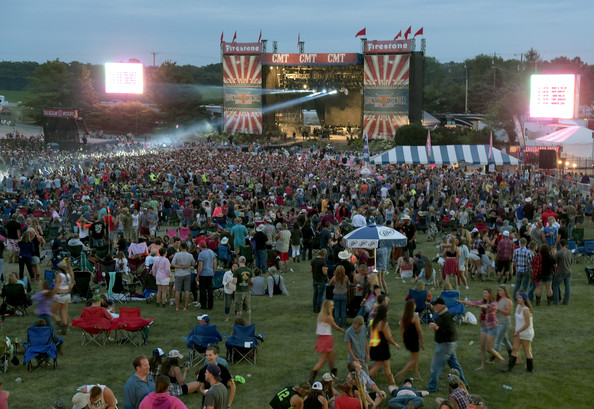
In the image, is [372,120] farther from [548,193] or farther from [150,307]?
[150,307]

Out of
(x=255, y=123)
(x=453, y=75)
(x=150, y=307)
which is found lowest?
(x=150, y=307)

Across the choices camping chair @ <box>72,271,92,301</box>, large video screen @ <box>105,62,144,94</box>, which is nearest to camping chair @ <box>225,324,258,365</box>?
camping chair @ <box>72,271,92,301</box>

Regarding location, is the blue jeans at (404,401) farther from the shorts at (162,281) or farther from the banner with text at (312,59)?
the banner with text at (312,59)

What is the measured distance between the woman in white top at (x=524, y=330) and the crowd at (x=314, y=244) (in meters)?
0.02

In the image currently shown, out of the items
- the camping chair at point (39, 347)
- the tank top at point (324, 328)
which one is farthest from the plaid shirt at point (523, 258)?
the camping chair at point (39, 347)

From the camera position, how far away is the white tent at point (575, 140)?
41.0m

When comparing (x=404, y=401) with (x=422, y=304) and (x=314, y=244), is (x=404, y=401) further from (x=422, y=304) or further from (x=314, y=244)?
(x=314, y=244)

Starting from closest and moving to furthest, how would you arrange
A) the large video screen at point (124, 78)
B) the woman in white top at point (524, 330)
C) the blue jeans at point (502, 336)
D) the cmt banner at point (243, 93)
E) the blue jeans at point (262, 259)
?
the woman in white top at point (524, 330)
the blue jeans at point (502, 336)
the blue jeans at point (262, 259)
the cmt banner at point (243, 93)
the large video screen at point (124, 78)

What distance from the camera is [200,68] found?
444 feet

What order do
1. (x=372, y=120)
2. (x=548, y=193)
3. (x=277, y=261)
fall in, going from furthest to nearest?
(x=372, y=120)
(x=548, y=193)
(x=277, y=261)

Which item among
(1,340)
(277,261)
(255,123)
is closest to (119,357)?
(1,340)

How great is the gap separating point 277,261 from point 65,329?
6.20 metres

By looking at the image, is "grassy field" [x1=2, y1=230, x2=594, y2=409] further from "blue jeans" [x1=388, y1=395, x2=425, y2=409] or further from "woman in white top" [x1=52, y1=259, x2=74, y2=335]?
"blue jeans" [x1=388, y1=395, x2=425, y2=409]

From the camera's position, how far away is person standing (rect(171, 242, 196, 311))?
12477 mm
